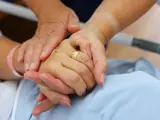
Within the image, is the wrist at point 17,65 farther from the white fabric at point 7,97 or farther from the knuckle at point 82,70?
the knuckle at point 82,70

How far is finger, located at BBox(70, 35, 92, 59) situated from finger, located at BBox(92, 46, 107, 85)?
2 centimetres

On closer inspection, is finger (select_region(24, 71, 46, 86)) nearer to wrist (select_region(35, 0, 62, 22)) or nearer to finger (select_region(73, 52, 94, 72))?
finger (select_region(73, 52, 94, 72))

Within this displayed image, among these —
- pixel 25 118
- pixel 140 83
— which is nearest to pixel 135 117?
pixel 140 83

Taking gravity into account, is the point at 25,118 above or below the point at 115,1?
below

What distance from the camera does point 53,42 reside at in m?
0.83

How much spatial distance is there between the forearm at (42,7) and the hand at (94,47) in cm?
21

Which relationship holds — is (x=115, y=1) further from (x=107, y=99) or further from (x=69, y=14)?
(x=107, y=99)

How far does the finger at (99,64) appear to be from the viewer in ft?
2.30

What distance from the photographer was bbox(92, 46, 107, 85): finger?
2.30 feet

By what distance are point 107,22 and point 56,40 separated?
158 mm

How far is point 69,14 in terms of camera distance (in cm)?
95

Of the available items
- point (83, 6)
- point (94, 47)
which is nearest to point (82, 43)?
point (94, 47)

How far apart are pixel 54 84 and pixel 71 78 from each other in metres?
0.04

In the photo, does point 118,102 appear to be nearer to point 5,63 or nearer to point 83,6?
point 5,63
